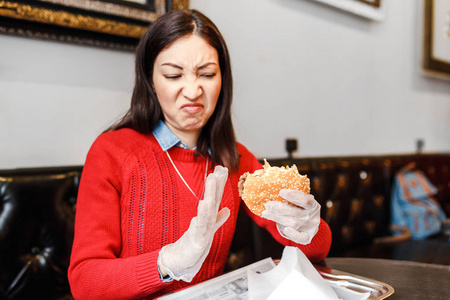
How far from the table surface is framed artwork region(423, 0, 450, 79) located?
2.37 metres

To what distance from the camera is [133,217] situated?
1.04 metres

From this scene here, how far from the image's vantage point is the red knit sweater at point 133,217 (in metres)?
0.86

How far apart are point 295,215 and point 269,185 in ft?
0.28

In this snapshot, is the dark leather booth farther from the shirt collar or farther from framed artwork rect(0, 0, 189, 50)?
framed artwork rect(0, 0, 189, 50)

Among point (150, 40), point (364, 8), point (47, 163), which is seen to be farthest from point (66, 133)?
point (364, 8)

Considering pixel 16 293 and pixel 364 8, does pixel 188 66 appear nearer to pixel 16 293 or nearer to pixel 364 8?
pixel 16 293

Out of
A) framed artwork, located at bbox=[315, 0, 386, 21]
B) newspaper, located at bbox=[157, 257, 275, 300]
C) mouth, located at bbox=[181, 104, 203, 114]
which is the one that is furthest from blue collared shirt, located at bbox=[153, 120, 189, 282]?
framed artwork, located at bbox=[315, 0, 386, 21]

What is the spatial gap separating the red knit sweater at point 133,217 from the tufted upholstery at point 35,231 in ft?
0.77

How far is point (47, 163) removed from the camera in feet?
4.53

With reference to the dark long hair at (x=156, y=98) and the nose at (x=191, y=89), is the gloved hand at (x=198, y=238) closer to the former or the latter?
the nose at (x=191, y=89)

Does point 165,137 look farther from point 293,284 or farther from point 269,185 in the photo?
point 293,284

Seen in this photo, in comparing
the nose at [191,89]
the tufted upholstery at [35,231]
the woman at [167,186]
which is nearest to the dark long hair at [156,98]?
the woman at [167,186]

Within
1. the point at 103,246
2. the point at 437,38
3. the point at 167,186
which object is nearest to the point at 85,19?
the point at 167,186

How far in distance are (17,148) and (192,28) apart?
0.74 m
